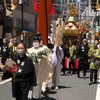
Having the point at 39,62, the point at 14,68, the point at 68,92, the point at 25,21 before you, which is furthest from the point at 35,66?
the point at 25,21

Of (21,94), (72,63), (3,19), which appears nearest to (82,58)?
(72,63)

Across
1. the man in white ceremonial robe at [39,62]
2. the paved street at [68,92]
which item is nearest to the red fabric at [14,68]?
the man in white ceremonial robe at [39,62]

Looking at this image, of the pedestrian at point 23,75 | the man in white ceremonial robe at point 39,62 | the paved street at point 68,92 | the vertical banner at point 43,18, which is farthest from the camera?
the vertical banner at point 43,18

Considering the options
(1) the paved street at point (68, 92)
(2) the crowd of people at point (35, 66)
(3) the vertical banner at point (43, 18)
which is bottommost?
(1) the paved street at point (68, 92)

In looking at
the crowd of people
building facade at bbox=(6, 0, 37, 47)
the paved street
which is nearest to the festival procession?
the crowd of people

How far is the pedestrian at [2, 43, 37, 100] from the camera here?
22.8 ft

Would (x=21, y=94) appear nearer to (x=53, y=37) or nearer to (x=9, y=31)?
(x=53, y=37)

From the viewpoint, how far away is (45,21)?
12.0 meters

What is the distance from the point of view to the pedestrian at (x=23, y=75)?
694 centimetres

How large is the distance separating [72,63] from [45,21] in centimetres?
721

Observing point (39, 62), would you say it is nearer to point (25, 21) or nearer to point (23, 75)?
point (23, 75)

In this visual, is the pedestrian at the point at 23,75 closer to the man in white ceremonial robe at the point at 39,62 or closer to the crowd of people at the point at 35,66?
the crowd of people at the point at 35,66

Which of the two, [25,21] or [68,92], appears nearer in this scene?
[68,92]

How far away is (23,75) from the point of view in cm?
695
